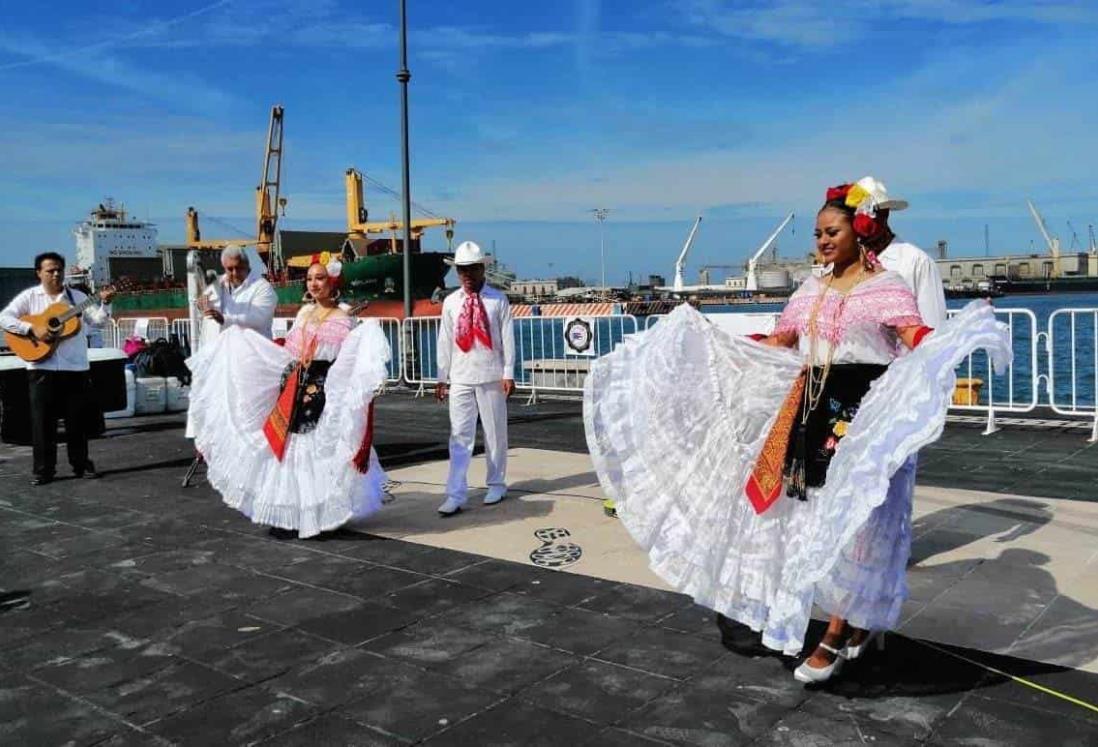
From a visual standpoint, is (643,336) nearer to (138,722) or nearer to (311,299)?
(138,722)

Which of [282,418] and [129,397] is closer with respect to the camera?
[282,418]

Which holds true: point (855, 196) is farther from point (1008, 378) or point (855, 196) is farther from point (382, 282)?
point (382, 282)

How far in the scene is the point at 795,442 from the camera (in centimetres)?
357

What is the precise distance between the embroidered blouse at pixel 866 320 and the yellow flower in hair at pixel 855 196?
Result: 294mm

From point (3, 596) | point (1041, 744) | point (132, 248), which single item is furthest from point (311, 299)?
point (132, 248)

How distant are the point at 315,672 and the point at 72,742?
0.91 m

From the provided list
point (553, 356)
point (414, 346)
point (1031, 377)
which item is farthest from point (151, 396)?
point (1031, 377)

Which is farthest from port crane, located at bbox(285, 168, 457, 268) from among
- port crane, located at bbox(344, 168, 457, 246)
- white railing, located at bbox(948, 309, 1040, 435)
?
white railing, located at bbox(948, 309, 1040, 435)

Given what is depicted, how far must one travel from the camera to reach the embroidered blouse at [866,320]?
3.48 meters

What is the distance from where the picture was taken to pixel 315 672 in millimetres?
3799

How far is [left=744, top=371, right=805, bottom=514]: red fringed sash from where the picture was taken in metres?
3.57

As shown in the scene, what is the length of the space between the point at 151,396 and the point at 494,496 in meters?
8.37

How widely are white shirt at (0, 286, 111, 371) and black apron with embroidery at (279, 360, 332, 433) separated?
126 inches

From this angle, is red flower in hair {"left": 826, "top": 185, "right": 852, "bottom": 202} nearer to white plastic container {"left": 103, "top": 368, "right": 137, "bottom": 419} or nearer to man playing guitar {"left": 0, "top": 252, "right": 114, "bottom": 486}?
man playing guitar {"left": 0, "top": 252, "right": 114, "bottom": 486}
